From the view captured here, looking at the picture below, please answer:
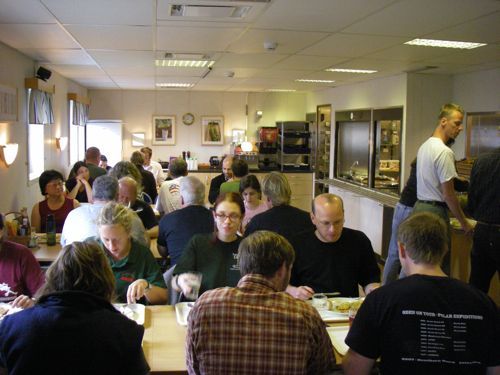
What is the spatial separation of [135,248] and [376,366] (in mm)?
1438

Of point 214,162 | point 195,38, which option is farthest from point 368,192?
point 214,162

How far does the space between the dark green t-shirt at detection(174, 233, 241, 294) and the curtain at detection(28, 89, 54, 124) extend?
3747mm

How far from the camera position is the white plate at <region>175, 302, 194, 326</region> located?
247cm

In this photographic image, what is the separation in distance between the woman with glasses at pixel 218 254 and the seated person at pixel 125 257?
14 cm

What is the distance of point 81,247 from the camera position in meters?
1.85

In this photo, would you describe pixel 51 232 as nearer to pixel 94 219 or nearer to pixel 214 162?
pixel 94 219

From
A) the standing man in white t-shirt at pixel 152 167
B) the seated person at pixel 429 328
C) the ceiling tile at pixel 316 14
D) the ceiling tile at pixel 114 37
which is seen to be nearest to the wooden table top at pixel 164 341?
the seated person at pixel 429 328

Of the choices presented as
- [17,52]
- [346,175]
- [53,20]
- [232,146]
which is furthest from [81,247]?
[232,146]

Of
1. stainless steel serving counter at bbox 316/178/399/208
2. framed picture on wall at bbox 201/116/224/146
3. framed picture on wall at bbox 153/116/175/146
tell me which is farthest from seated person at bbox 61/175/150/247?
framed picture on wall at bbox 201/116/224/146

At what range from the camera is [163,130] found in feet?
36.6

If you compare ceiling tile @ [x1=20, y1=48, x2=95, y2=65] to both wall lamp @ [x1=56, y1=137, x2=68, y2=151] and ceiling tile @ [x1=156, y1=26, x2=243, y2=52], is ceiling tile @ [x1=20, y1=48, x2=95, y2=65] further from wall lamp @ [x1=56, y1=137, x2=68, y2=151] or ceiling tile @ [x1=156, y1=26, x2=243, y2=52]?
wall lamp @ [x1=56, y1=137, x2=68, y2=151]

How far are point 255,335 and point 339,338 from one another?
2.50 feet

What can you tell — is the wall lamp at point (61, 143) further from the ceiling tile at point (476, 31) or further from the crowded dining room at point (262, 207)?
the ceiling tile at point (476, 31)

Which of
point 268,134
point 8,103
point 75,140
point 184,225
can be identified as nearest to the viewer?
point 184,225
